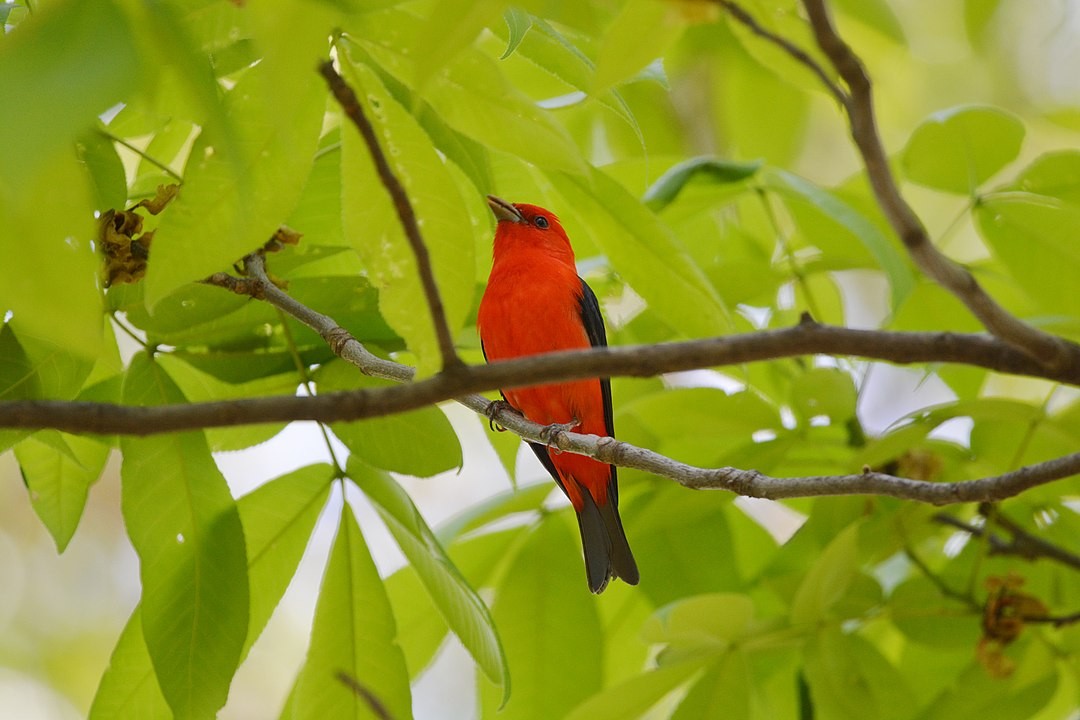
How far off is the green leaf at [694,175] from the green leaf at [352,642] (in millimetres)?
965

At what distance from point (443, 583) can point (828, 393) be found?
1027 mm

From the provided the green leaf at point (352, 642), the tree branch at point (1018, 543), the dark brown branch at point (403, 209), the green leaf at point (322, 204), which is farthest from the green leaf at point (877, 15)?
the dark brown branch at point (403, 209)

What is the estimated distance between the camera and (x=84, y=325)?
0.96 m

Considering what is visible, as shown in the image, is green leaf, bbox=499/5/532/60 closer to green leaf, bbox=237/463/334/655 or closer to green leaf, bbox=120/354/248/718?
green leaf, bbox=120/354/248/718

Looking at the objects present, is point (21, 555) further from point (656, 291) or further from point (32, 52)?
point (32, 52)

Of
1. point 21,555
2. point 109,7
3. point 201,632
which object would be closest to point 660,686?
point 201,632

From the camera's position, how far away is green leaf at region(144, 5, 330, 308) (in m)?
1.58

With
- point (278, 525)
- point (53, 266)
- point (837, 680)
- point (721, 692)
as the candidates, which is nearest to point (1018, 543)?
point (837, 680)

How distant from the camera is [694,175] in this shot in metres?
2.69

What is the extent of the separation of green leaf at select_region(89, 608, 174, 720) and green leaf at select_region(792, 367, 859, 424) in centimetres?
154

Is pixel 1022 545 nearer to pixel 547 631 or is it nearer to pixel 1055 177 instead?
pixel 1055 177

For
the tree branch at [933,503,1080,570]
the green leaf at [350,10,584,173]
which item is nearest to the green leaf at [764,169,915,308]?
the tree branch at [933,503,1080,570]

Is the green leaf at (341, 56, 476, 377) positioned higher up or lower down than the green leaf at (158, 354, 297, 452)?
higher up

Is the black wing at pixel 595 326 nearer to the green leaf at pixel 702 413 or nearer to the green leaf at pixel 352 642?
the green leaf at pixel 702 413
